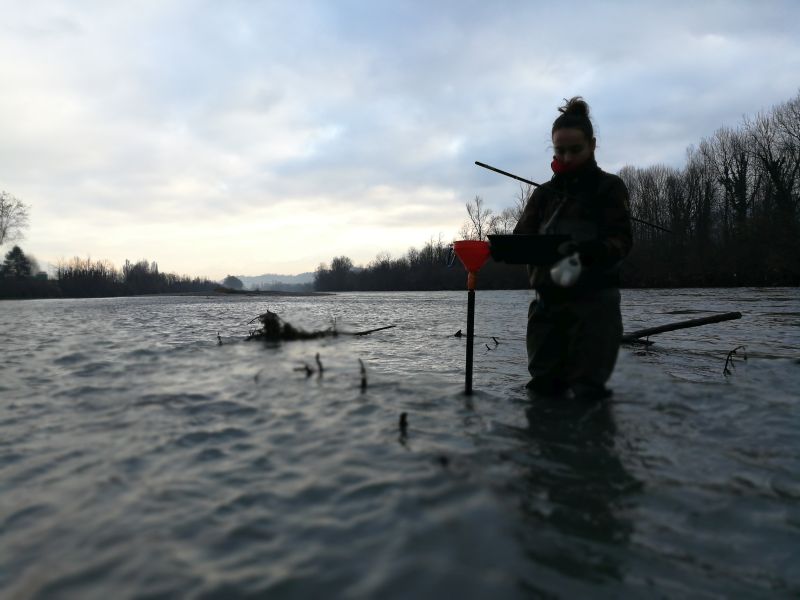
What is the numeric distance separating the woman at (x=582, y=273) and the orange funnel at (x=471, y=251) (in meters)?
0.46

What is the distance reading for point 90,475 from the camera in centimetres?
303

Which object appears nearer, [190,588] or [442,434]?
[190,588]

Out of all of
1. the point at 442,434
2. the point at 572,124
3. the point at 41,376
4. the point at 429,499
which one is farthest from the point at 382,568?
the point at 41,376

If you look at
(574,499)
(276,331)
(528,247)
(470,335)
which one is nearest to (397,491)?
(574,499)

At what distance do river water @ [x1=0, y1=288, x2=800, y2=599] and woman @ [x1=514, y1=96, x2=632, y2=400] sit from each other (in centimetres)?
41

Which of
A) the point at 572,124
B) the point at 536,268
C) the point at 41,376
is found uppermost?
the point at 572,124

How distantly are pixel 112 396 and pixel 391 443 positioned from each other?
11.2 ft

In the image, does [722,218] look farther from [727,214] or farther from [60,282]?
[60,282]

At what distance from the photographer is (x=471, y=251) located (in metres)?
4.48

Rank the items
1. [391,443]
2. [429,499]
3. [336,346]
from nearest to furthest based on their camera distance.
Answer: [429,499] < [391,443] < [336,346]

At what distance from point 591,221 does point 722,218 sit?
212ft

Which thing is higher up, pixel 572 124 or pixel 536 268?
pixel 572 124

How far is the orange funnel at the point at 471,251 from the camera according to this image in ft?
14.5

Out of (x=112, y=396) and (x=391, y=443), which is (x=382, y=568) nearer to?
(x=391, y=443)
